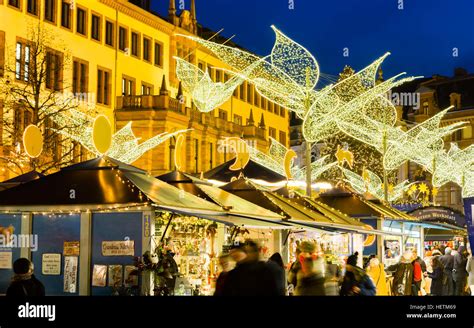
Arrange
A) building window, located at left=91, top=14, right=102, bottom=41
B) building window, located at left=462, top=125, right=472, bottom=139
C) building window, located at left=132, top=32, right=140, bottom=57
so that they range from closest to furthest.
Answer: building window, located at left=91, top=14, right=102, bottom=41 → building window, located at left=132, top=32, right=140, bottom=57 → building window, located at left=462, top=125, right=472, bottom=139

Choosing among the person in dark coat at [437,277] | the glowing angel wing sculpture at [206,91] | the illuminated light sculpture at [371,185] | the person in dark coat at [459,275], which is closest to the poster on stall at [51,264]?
the person in dark coat at [437,277]

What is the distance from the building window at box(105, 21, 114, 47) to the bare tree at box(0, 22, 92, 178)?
4385 millimetres

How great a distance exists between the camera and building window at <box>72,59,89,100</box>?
147ft

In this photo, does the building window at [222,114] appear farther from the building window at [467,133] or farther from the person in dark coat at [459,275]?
the person in dark coat at [459,275]

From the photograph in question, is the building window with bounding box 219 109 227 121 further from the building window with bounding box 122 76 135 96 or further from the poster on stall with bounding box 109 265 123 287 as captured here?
the poster on stall with bounding box 109 265 123 287

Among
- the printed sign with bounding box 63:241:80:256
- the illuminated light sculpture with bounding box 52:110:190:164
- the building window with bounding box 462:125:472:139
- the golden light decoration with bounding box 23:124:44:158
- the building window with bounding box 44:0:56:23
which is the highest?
the building window with bounding box 462:125:472:139

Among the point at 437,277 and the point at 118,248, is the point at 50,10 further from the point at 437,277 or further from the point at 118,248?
the point at 118,248

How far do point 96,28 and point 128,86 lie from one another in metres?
4.20

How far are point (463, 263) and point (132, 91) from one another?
30.1m

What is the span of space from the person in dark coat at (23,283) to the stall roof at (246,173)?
22457 millimetres

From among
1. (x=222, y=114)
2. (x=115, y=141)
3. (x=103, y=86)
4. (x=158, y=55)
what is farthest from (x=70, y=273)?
(x=222, y=114)

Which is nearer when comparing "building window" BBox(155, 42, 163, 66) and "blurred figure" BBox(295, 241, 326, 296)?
Result: "blurred figure" BBox(295, 241, 326, 296)

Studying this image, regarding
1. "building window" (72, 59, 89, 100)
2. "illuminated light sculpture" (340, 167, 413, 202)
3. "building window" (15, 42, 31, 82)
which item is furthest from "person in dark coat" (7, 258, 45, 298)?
"illuminated light sculpture" (340, 167, 413, 202)

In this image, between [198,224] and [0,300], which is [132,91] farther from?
[0,300]
